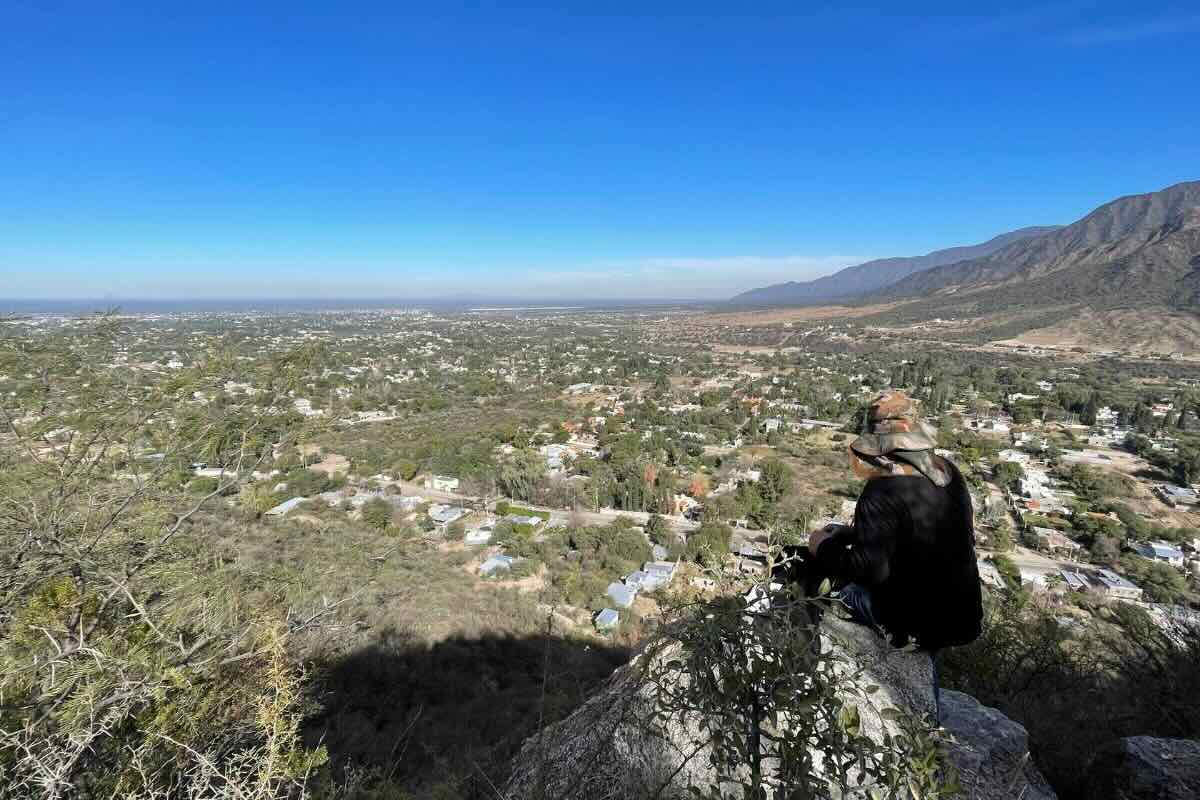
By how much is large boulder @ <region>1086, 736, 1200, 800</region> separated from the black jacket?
122cm

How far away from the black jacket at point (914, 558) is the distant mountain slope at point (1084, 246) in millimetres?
128317

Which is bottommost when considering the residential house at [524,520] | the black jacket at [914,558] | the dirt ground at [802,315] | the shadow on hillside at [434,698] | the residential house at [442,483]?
the residential house at [442,483]

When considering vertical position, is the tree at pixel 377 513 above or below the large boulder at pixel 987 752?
below

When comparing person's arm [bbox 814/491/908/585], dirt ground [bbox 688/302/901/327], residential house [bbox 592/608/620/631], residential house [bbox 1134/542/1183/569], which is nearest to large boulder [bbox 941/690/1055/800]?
person's arm [bbox 814/491/908/585]

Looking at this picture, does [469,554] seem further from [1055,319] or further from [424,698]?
[1055,319]

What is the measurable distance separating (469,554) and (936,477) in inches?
609

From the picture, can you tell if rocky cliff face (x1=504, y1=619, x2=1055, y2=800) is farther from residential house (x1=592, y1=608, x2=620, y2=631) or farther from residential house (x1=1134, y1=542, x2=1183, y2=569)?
residential house (x1=1134, y1=542, x2=1183, y2=569)

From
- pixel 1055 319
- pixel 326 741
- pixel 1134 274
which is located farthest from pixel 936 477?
pixel 1134 274

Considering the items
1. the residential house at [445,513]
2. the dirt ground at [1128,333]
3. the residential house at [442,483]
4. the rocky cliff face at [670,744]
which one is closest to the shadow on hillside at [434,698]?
the rocky cliff face at [670,744]

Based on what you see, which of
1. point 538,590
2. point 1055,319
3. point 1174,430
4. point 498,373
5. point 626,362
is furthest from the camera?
point 1055,319

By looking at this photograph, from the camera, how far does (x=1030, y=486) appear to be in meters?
22.2

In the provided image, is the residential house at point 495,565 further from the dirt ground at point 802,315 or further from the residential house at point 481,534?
the dirt ground at point 802,315

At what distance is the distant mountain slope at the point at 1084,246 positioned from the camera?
10475 centimetres

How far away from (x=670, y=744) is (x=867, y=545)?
88 centimetres
